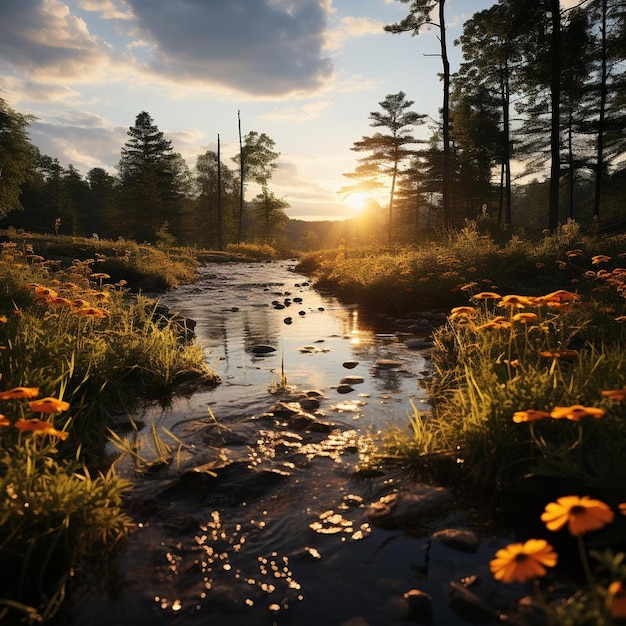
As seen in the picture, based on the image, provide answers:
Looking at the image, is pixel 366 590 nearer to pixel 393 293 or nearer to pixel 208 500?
pixel 208 500

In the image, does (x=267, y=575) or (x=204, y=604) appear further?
(x=267, y=575)

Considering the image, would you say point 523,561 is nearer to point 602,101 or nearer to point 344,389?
point 344,389

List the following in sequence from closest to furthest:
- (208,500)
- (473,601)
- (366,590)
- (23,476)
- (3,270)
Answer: (473,601) < (366,590) < (23,476) < (208,500) < (3,270)

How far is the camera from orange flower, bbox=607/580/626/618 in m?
1.28

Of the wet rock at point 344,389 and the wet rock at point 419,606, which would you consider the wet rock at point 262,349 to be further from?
the wet rock at point 419,606

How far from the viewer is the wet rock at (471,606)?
6.73 feet

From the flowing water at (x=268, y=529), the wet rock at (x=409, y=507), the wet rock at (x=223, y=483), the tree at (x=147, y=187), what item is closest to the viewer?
the flowing water at (x=268, y=529)

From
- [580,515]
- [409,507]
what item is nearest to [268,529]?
[409,507]

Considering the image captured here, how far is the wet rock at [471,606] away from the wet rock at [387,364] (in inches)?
164

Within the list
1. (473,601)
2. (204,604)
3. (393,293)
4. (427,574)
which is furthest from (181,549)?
(393,293)

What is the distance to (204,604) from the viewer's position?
2.18 m

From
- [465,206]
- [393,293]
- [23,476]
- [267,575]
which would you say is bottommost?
[267,575]

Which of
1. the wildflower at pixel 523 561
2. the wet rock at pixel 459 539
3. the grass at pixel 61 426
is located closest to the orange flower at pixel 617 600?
the wildflower at pixel 523 561

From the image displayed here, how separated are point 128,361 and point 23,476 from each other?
3.17 meters
